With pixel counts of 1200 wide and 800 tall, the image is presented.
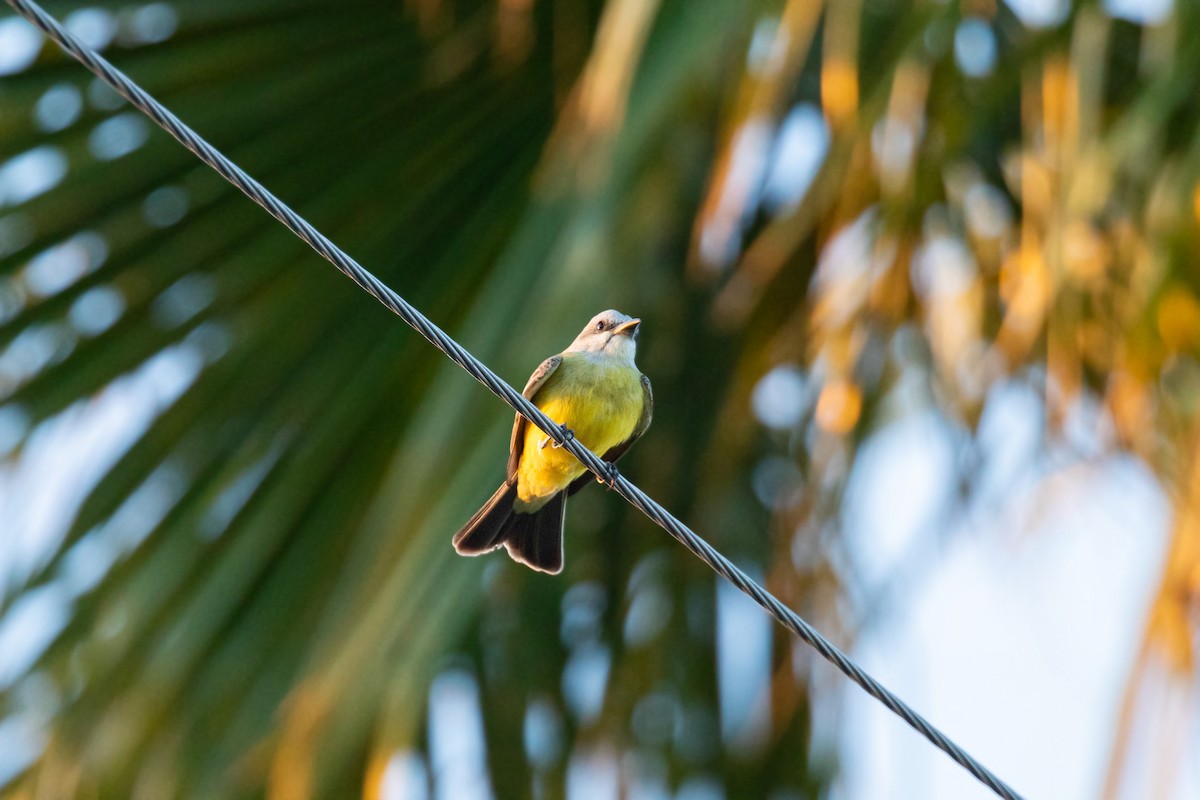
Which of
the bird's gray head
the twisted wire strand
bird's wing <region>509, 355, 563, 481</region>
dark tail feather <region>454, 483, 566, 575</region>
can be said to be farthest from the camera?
the bird's gray head

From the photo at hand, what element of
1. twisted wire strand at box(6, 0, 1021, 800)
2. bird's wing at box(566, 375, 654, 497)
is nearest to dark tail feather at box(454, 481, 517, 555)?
bird's wing at box(566, 375, 654, 497)

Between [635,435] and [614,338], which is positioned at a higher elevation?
[614,338]

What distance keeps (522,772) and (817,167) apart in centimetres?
174

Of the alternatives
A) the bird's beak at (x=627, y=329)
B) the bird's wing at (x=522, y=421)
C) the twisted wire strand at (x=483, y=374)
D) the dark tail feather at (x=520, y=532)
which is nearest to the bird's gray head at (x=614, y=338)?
the bird's beak at (x=627, y=329)

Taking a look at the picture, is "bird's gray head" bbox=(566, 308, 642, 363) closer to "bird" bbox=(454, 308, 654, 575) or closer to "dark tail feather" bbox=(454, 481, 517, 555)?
"bird" bbox=(454, 308, 654, 575)

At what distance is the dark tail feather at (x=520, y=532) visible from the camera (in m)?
3.89

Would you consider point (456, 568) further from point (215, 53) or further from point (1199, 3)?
point (1199, 3)

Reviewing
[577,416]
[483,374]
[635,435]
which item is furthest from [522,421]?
[483,374]

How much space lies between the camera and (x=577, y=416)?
13.5ft

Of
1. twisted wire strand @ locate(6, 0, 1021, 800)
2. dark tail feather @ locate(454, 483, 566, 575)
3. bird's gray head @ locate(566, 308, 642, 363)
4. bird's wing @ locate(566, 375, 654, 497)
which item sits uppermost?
twisted wire strand @ locate(6, 0, 1021, 800)

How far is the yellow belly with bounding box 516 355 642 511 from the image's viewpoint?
408 cm

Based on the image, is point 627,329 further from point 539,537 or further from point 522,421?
point 539,537

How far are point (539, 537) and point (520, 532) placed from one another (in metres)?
0.05

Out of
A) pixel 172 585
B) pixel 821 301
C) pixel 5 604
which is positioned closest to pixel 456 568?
pixel 172 585
